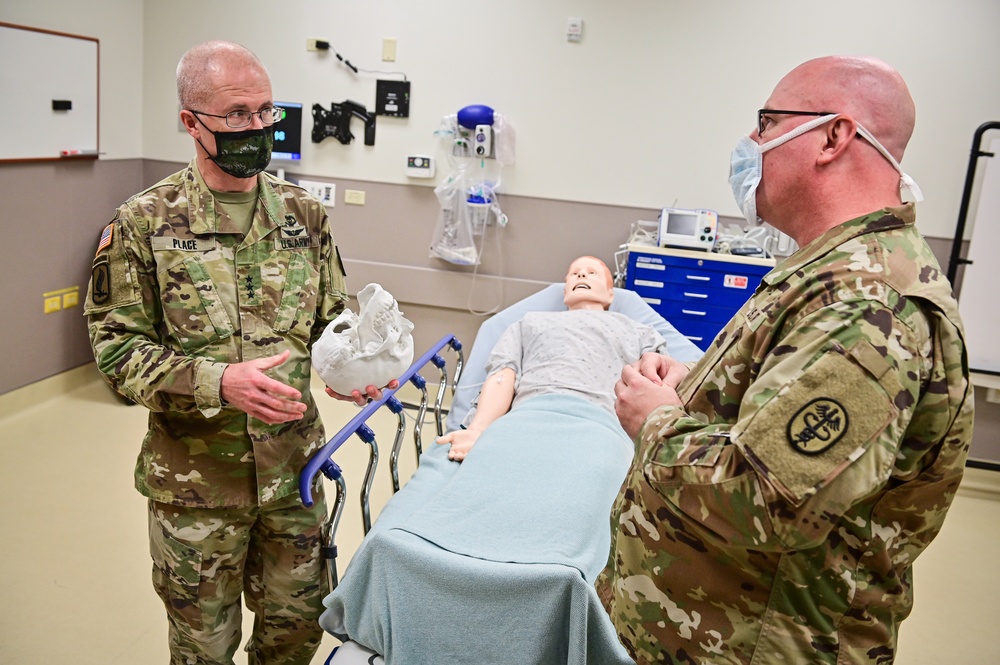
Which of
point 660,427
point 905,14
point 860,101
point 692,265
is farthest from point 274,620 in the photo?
point 905,14

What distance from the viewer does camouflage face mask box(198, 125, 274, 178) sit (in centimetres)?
170

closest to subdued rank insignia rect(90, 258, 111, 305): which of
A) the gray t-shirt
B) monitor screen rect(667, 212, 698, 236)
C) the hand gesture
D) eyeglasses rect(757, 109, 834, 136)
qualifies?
the hand gesture

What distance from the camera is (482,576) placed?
1.60m

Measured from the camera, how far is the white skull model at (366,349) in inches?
66.8

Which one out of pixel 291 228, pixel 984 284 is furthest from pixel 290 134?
pixel 984 284

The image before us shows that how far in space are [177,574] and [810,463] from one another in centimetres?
144

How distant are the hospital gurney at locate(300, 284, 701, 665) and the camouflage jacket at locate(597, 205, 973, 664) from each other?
0.32 m

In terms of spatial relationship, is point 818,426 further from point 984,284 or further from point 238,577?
point 984,284

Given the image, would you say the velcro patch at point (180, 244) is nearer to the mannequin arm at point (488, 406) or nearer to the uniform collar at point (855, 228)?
the mannequin arm at point (488, 406)

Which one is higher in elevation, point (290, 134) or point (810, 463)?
point (290, 134)

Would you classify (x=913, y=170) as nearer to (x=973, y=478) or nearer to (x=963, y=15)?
(x=963, y=15)

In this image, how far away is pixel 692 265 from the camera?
3654 mm

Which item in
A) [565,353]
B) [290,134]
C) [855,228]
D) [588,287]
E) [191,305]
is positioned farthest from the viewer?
[290,134]

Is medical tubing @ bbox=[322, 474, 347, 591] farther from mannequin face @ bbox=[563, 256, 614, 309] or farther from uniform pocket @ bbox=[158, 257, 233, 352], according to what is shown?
mannequin face @ bbox=[563, 256, 614, 309]
